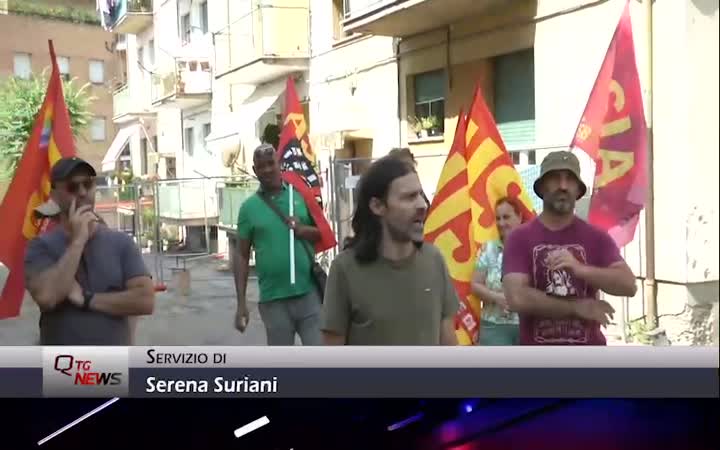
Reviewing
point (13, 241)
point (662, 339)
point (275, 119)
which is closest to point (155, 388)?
point (13, 241)

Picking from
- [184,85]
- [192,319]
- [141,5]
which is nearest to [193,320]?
[192,319]

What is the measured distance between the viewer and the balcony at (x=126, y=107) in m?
2.09

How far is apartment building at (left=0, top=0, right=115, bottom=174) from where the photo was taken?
2.04 meters

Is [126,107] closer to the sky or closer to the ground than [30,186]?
closer to the sky

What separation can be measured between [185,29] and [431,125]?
651 mm

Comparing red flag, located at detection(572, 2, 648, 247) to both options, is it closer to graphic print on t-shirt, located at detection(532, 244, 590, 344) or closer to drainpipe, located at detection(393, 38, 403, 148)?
graphic print on t-shirt, located at detection(532, 244, 590, 344)

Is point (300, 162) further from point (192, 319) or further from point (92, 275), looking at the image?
point (92, 275)

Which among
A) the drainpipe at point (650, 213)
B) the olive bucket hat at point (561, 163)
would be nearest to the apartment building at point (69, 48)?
the olive bucket hat at point (561, 163)

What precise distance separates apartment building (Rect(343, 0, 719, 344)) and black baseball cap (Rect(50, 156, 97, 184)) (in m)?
0.73

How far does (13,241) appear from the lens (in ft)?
6.61

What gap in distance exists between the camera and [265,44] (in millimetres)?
2037

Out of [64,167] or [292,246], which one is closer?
[64,167]

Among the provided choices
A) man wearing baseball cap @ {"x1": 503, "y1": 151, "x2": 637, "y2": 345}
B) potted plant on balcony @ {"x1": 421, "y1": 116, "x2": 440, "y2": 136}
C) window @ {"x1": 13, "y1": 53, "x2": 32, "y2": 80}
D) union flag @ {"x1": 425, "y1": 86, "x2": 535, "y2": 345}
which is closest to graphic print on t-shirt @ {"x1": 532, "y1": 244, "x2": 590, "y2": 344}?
man wearing baseball cap @ {"x1": 503, "y1": 151, "x2": 637, "y2": 345}

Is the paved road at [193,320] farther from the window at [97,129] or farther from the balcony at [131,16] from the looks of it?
the balcony at [131,16]
